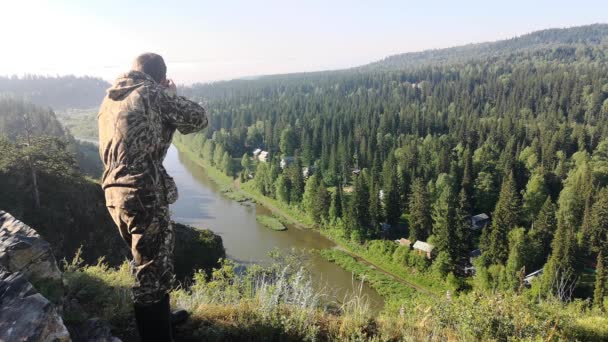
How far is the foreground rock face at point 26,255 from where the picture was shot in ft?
10.4

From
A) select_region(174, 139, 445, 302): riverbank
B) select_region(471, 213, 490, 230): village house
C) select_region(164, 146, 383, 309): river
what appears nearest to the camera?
select_region(174, 139, 445, 302): riverbank

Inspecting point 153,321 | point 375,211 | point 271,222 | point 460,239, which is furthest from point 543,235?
point 153,321

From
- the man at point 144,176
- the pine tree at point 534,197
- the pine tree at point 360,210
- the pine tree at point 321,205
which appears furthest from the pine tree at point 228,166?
the man at point 144,176

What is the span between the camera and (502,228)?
2527cm

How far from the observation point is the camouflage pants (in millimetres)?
2846

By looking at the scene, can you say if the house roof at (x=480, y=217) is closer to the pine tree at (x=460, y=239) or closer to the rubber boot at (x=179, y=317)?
the pine tree at (x=460, y=239)

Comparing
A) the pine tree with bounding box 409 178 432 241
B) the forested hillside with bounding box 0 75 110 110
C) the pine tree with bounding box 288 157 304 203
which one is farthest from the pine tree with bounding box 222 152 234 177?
the forested hillside with bounding box 0 75 110 110

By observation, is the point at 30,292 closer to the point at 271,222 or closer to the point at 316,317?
the point at 316,317

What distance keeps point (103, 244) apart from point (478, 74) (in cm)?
11933

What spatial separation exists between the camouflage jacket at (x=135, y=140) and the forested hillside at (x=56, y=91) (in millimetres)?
121706

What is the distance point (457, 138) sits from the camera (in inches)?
2078

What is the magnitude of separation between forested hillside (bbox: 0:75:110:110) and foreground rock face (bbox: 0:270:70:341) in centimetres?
12207

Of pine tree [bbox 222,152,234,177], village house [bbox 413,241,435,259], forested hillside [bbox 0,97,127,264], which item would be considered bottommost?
village house [bbox 413,241,435,259]

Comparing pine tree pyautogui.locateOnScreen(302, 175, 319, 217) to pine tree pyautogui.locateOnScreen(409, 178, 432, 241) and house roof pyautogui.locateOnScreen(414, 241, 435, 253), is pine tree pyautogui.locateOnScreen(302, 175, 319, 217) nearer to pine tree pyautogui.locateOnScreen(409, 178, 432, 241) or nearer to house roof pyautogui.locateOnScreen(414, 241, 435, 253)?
pine tree pyautogui.locateOnScreen(409, 178, 432, 241)
